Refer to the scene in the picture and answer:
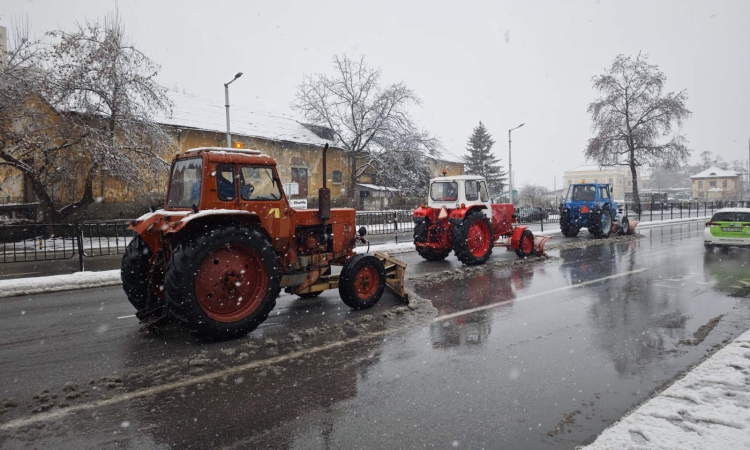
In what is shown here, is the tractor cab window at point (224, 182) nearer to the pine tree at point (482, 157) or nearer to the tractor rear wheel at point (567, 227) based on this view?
the tractor rear wheel at point (567, 227)

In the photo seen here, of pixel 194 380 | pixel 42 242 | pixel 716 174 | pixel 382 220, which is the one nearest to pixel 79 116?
pixel 42 242

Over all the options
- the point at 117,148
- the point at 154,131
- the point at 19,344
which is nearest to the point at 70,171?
the point at 117,148

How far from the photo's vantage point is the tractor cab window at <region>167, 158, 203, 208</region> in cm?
614

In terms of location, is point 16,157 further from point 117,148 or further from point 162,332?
point 162,332

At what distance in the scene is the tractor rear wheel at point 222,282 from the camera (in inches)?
214

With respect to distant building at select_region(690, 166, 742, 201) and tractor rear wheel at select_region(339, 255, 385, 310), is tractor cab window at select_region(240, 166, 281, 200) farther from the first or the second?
distant building at select_region(690, 166, 742, 201)

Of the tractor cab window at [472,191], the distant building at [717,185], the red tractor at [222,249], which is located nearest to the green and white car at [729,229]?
the tractor cab window at [472,191]

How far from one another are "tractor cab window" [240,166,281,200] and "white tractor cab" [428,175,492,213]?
22.7 feet

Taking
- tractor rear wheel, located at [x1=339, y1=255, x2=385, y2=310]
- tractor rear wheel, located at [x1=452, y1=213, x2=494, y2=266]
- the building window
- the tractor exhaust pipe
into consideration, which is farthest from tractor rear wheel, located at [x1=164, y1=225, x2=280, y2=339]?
the building window

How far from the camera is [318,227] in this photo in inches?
287

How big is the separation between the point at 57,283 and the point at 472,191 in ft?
32.1

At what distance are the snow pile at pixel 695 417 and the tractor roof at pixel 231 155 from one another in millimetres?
4921

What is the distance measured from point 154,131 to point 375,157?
16.4 m

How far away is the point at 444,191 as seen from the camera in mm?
13055
